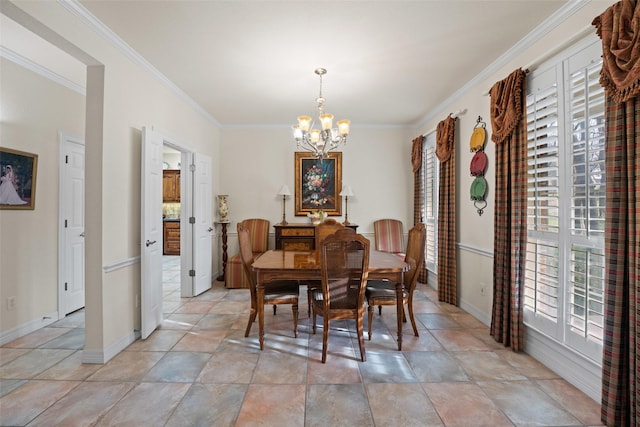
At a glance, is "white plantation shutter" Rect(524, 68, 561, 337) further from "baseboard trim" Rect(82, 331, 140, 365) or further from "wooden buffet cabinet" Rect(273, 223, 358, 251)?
"baseboard trim" Rect(82, 331, 140, 365)

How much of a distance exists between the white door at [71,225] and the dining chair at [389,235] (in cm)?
427

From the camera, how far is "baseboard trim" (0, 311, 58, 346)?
2.80m

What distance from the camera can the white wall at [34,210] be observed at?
9.22 feet

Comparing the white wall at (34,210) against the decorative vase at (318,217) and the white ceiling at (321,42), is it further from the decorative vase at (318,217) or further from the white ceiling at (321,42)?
the decorative vase at (318,217)

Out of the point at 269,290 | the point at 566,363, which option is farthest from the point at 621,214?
the point at 269,290

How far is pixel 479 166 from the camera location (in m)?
3.32

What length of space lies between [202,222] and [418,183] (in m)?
3.51

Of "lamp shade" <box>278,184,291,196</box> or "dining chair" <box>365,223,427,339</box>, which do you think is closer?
"dining chair" <box>365,223,427,339</box>

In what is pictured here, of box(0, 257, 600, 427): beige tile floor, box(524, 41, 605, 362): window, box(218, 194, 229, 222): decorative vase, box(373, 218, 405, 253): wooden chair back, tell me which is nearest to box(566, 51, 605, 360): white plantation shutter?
box(524, 41, 605, 362): window

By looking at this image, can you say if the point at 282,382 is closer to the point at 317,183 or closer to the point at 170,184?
the point at 317,183

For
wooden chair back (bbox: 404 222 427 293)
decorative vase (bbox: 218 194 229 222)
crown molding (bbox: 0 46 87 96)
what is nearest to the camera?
crown molding (bbox: 0 46 87 96)

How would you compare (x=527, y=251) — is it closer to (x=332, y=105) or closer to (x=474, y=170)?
(x=474, y=170)

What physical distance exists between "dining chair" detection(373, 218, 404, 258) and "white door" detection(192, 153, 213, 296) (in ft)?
9.25

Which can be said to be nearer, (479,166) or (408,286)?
(408,286)
